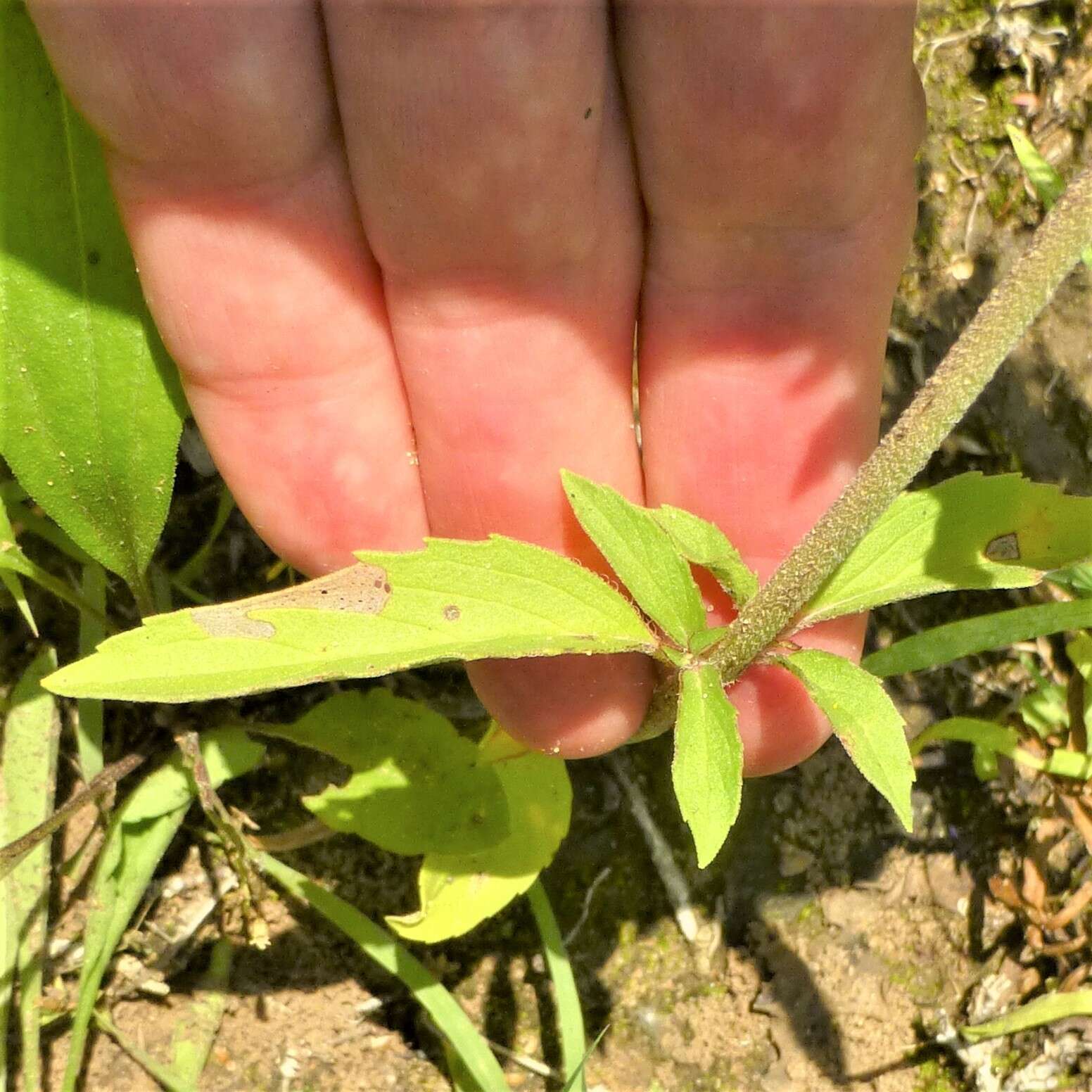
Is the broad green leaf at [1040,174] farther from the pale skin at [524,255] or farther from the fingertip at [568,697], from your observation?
the fingertip at [568,697]

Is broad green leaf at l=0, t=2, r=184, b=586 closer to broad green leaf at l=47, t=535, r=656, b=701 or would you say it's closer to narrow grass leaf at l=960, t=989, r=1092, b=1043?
broad green leaf at l=47, t=535, r=656, b=701

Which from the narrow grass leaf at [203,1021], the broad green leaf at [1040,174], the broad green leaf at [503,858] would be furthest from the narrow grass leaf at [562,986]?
the broad green leaf at [1040,174]

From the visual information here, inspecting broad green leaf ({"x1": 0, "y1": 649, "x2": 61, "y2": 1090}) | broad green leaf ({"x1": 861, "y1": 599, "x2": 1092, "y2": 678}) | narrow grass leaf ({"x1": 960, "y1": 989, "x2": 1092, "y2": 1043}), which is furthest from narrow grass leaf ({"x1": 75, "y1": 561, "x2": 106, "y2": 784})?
narrow grass leaf ({"x1": 960, "y1": 989, "x2": 1092, "y2": 1043})

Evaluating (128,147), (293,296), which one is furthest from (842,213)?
(128,147)

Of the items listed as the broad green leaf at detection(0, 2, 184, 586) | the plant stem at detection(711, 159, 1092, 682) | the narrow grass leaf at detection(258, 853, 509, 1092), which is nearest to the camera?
the plant stem at detection(711, 159, 1092, 682)

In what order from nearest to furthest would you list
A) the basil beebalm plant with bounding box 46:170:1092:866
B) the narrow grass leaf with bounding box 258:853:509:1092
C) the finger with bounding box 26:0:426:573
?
the basil beebalm plant with bounding box 46:170:1092:866 → the finger with bounding box 26:0:426:573 → the narrow grass leaf with bounding box 258:853:509:1092
